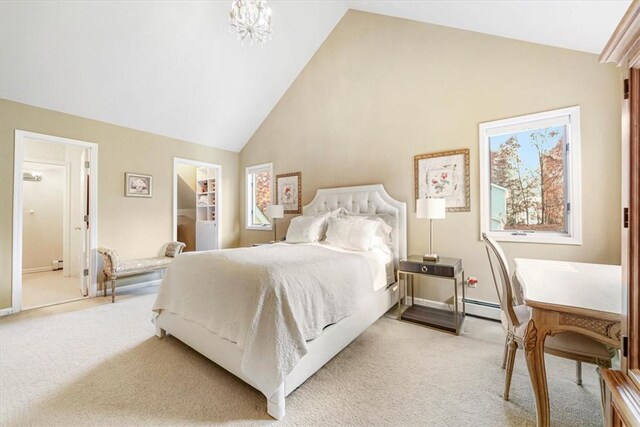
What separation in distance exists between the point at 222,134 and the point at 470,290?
489 cm

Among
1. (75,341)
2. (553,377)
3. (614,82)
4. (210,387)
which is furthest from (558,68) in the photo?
(75,341)

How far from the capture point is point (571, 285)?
151cm

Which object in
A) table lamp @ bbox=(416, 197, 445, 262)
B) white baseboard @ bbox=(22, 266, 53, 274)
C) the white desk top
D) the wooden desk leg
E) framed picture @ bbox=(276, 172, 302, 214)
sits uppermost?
framed picture @ bbox=(276, 172, 302, 214)

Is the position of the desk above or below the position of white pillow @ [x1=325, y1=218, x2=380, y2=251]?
below

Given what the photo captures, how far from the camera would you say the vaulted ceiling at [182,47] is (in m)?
2.41

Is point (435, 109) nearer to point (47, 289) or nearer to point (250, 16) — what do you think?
point (250, 16)

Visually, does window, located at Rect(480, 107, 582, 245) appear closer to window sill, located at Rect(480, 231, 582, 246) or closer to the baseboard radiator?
window sill, located at Rect(480, 231, 582, 246)

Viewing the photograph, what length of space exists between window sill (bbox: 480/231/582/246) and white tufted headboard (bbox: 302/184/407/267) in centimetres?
100

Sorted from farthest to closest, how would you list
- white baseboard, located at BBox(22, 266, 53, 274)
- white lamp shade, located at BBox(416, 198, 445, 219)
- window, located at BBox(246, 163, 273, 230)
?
window, located at BBox(246, 163, 273, 230), white baseboard, located at BBox(22, 266, 53, 274), white lamp shade, located at BBox(416, 198, 445, 219)

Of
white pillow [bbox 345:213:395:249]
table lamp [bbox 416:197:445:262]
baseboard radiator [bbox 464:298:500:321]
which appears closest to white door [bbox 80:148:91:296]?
white pillow [bbox 345:213:395:249]

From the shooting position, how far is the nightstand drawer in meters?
2.62

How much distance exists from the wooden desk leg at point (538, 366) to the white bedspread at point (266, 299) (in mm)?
1171

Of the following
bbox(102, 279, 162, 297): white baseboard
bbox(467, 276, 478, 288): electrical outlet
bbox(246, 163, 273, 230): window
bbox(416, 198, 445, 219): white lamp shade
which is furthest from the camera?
bbox(246, 163, 273, 230): window

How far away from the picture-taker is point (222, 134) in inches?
202
